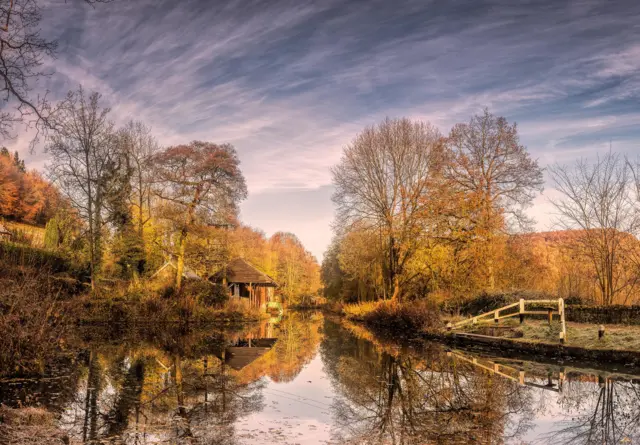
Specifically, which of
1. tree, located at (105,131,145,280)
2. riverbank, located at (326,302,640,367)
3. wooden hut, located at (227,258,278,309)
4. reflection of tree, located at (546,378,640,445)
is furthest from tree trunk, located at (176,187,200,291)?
reflection of tree, located at (546,378,640,445)

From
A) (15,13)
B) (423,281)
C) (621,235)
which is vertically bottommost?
(423,281)

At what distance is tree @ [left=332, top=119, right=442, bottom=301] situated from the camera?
3005 centimetres

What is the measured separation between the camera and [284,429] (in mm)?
7688

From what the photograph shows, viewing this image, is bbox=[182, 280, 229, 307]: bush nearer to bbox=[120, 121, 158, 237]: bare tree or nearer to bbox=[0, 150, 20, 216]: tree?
bbox=[120, 121, 158, 237]: bare tree

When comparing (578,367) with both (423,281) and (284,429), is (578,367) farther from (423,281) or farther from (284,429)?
(423,281)

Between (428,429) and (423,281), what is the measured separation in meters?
23.6

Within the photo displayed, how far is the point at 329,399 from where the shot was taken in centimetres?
1009

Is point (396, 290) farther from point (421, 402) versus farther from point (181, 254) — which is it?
point (421, 402)

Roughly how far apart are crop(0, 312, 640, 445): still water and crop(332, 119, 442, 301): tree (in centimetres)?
1419

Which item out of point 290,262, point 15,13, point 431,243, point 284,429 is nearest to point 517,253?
point 431,243

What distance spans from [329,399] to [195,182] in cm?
2356

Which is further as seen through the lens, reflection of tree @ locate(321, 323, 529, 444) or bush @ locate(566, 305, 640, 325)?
bush @ locate(566, 305, 640, 325)

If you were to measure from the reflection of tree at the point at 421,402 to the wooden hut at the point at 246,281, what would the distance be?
87.2ft

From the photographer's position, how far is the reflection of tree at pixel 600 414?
288 inches
